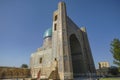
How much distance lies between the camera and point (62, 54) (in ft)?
64.7

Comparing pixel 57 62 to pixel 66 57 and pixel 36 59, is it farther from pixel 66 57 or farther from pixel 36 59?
pixel 36 59

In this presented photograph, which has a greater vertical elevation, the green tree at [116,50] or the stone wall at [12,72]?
the green tree at [116,50]

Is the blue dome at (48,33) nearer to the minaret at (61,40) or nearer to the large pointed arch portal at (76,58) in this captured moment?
the large pointed arch portal at (76,58)

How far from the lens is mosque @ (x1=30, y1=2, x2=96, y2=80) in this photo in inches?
755

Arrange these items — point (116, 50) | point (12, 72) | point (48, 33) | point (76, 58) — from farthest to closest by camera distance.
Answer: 1. point (48, 33)
2. point (76, 58)
3. point (12, 72)
4. point (116, 50)

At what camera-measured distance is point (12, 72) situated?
24984 mm

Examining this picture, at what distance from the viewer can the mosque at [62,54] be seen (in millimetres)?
19188

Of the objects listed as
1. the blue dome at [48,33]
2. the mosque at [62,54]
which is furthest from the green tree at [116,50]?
the blue dome at [48,33]

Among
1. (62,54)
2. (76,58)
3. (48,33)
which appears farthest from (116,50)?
(48,33)

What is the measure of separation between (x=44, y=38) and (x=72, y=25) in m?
9.17

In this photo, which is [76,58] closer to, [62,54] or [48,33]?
[48,33]

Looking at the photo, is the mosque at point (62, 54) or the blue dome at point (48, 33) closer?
the mosque at point (62, 54)

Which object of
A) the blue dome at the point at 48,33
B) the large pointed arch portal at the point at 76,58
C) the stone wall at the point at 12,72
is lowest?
the stone wall at the point at 12,72

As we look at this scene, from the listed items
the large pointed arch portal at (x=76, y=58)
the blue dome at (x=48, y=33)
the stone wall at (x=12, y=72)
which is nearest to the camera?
the stone wall at (x=12, y=72)
